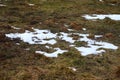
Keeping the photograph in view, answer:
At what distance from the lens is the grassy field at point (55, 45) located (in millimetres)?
13375

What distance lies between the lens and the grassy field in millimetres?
13375

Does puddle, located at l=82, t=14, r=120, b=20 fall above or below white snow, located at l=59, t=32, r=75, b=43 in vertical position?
below

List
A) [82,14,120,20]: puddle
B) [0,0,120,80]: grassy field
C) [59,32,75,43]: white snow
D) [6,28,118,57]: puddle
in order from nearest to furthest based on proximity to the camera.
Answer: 1. [0,0,120,80]: grassy field
2. [6,28,118,57]: puddle
3. [59,32,75,43]: white snow
4. [82,14,120,20]: puddle

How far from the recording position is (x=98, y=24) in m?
22.8

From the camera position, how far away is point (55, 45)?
1717 centimetres

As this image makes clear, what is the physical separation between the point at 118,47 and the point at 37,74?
6.38 m

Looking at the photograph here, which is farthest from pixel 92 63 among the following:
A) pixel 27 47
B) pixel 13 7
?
pixel 13 7

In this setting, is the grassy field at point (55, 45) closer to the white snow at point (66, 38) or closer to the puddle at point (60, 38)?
the puddle at point (60, 38)

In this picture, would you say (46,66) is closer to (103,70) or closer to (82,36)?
(103,70)

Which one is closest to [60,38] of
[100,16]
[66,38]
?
[66,38]

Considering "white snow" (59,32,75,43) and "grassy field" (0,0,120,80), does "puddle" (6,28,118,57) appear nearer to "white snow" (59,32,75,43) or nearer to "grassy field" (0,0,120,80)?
"white snow" (59,32,75,43)

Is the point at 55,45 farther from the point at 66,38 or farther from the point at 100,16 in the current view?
the point at 100,16

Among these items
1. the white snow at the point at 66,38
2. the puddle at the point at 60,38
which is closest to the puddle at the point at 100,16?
the puddle at the point at 60,38

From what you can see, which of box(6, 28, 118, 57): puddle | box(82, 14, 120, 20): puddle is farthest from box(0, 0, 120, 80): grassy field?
box(82, 14, 120, 20): puddle
